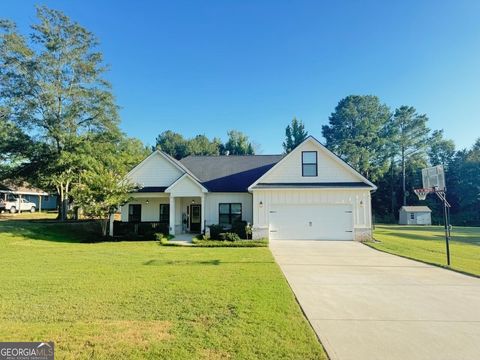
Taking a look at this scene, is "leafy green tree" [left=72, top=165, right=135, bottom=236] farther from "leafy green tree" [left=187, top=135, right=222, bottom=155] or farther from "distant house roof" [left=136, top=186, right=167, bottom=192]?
"leafy green tree" [left=187, top=135, right=222, bottom=155]

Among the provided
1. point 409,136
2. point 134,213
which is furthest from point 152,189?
point 409,136

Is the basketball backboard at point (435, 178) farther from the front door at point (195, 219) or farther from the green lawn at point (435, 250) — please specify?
the front door at point (195, 219)

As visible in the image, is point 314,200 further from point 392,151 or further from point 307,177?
point 392,151

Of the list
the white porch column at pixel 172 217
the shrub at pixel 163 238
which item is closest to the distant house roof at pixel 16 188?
the white porch column at pixel 172 217

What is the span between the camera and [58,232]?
19.5m

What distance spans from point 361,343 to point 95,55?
30878 mm

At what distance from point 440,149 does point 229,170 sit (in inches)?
2048

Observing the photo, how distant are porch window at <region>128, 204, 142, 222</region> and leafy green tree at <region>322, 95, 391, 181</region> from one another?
43.0 m

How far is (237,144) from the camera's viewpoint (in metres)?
53.1

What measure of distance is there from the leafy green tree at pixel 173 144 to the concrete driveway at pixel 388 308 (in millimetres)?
46508

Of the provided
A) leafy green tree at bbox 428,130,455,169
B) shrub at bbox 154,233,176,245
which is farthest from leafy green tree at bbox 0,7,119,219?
leafy green tree at bbox 428,130,455,169

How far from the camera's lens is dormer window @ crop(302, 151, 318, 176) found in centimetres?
1859

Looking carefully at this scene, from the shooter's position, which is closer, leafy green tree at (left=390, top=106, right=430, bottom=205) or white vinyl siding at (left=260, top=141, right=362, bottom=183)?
white vinyl siding at (left=260, top=141, right=362, bottom=183)

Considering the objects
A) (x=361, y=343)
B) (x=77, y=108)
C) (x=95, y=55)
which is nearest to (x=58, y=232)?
(x=77, y=108)
